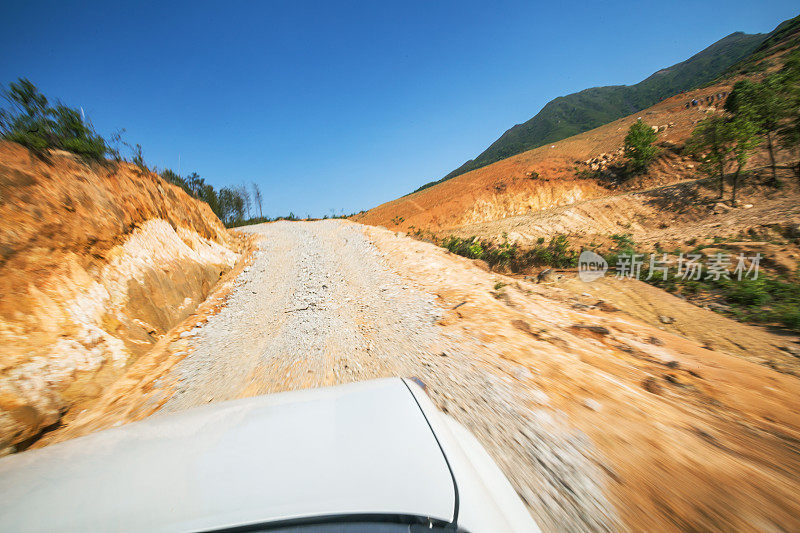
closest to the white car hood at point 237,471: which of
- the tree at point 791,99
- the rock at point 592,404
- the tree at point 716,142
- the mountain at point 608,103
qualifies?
the rock at point 592,404

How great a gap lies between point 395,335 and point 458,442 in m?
3.35

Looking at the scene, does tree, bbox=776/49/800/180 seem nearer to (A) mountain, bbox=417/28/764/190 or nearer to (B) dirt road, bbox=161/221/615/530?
(B) dirt road, bbox=161/221/615/530

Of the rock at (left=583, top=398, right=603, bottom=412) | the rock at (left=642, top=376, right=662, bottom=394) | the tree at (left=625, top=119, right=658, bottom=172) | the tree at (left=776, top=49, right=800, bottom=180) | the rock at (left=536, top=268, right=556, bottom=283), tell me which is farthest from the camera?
the tree at (left=625, top=119, right=658, bottom=172)

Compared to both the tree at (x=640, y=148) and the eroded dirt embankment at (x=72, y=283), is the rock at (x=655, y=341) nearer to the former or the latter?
the eroded dirt embankment at (x=72, y=283)

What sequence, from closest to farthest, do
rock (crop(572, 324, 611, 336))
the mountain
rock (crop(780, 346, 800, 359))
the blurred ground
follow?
1. the blurred ground
2. rock (crop(572, 324, 611, 336))
3. rock (crop(780, 346, 800, 359))
4. the mountain

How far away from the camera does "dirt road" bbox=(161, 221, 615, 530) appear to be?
205cm

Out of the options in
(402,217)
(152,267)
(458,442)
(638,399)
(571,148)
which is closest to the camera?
(458,442)

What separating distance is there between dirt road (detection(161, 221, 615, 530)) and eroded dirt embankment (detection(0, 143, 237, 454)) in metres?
1.09

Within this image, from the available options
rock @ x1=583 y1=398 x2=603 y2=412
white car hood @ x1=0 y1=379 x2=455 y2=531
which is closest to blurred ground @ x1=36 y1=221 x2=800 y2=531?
rock @ x1=583 y1=398 x2=603 y2=412

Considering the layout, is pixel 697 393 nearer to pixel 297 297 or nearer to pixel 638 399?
pixel 638 399

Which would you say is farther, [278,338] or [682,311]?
Result: [682,311]

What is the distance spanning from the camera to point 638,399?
115 inches

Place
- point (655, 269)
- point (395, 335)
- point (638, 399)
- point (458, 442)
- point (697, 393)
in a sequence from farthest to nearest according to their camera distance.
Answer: point (655, 269) → point (395, 335) → point (697, 393) → point (638, 399) → point (458, 442)

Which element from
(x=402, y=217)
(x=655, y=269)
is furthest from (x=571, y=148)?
(x=655, y=269)
